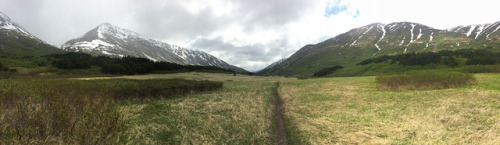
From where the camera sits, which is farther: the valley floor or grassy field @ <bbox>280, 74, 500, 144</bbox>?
grassy field @ <bbox>280, 74, 500, 144</bbox>

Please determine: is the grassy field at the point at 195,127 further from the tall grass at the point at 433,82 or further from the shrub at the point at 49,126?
the tall grass at the point at 433,82

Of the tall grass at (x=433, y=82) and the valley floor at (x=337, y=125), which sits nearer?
the valley floor at (x=337, y=125)

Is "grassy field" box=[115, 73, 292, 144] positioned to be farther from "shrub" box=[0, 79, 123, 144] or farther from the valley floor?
"shrub" box=[0, 79, 123, 144]

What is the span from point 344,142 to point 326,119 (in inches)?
224

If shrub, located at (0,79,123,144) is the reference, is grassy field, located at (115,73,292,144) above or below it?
below

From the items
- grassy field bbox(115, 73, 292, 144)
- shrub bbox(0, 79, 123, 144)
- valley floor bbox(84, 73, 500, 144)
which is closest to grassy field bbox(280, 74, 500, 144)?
valley floor bbox(84, 73, 500, 144)

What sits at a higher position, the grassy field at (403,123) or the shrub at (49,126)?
the shrub at (49,126)

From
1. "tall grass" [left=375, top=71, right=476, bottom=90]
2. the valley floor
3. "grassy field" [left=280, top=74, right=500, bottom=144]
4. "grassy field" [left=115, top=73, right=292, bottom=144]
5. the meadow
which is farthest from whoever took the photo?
"tall grass" [left=375, top=71, right=476, bottom=90]

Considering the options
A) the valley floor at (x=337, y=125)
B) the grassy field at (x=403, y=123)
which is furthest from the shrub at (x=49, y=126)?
the grassy field at (x=403, y=123)

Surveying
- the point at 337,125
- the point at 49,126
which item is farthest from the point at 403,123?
the point at 49,126

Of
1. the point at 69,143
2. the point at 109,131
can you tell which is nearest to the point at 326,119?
the point at 109,131

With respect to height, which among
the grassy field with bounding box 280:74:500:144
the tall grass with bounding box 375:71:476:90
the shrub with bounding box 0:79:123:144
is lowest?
the grassy field with bounding box 280:74:500:144

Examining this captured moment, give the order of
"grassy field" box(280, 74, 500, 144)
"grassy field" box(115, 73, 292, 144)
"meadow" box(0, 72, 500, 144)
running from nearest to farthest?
"meadow" box(0, 72, 500, 144)
"grassy field" box(115, 73, 292, 144)
"grassy field" box(280, 74, 500, 144)

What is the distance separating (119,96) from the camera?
20734 mm
